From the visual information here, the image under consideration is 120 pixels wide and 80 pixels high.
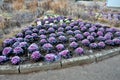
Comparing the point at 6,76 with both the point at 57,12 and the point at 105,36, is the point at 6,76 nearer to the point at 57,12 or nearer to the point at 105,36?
the point at 105,36

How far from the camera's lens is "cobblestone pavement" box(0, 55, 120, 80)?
3.29 meters

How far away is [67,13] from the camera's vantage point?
25.3ft

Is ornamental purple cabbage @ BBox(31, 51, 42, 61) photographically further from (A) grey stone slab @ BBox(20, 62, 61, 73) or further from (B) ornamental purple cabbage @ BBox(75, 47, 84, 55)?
(B) ornamental purple cabbage @ BBox(75, 47, 84, 55)

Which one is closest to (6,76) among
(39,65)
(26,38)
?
(39,65)

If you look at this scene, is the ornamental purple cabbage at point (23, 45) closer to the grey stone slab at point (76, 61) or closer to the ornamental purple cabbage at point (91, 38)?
the grey stone slab at point (76, 61)

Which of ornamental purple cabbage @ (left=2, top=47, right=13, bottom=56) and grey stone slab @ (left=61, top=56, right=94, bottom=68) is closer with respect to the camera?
grey stone slab @ (left=61, top=56, right=94, bottom=68)

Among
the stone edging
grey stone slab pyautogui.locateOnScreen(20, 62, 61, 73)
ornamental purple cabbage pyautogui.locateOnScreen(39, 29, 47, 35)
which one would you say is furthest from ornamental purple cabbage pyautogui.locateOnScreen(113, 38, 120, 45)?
ornamental purple cabbage pyautogui.locateOnScreen(39, 29, 47, 35)

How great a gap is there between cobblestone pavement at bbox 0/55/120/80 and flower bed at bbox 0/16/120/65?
299 millimetres

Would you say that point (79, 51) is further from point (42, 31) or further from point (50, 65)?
point (42, 31)

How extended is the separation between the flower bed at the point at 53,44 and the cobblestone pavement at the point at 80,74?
299mm

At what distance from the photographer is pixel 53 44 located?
4.43 meters

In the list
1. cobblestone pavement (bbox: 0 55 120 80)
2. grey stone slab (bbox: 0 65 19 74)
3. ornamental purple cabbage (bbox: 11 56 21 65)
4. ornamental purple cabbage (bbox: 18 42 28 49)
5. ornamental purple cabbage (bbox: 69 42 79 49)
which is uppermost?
ornamental purple cabbage (bbox: 18 42 28 49)

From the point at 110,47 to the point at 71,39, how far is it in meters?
0.84

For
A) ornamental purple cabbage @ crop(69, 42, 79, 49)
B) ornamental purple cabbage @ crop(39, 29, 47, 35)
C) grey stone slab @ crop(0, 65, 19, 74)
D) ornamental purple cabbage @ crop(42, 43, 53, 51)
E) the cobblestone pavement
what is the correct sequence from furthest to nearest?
ornamental purple cabbage @ crop(39, 29, 47, 35) → ornamental purple cabbage @ crop(69, 42, 79, 49) → ornamental purple cabbage @ crop(42, 43, 53, 51) → grey stone slab @ crop(0, 65, 19, 74) → the cobblestone pavement
